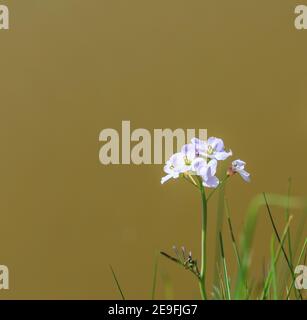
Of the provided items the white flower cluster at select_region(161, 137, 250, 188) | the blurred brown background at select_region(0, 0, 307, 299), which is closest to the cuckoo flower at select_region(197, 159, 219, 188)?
the white flower cluster at select_region(161, 137, 250, 188)

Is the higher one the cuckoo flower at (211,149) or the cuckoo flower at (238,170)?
the cuckoo flower at (211,149)

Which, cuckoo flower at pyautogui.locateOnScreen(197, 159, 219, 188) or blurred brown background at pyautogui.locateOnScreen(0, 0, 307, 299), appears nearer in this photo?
cuckoo flower at pyautogui.locateOnScreen(197, 159, 219, 188)

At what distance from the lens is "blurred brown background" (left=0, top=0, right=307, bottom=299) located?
2.40m

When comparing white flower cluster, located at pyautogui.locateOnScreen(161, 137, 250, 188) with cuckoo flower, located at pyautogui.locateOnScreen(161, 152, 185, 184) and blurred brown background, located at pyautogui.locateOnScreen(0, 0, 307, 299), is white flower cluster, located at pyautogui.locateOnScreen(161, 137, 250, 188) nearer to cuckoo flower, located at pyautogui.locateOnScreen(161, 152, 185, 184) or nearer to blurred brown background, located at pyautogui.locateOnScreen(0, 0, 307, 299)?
cuckoo flower, located at pyautogui.locateOnScreen(161, 152, 185, 184)

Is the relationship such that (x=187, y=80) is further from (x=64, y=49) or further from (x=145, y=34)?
(x=64, y=49)

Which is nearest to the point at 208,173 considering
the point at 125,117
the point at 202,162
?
the point at 202,162

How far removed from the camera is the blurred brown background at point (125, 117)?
2398 millimetres

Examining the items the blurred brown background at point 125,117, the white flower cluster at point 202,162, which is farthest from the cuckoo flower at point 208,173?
the blurred brown background at point 125,117

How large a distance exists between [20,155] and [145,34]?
68cm

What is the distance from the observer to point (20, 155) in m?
2.46

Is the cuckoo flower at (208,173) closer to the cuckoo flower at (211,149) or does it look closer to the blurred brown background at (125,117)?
the cuckoo flower at (211,149)

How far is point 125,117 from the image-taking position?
8.06ft
